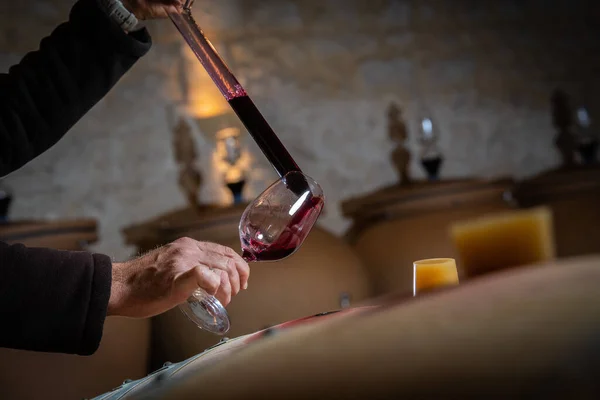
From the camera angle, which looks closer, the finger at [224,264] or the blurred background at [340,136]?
the finger at [224,264]

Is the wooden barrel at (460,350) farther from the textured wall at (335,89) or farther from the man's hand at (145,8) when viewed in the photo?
the textured wall at (335,89)

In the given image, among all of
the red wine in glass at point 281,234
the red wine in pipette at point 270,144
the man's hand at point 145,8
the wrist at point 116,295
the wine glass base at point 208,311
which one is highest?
the man's hand at point 145,8

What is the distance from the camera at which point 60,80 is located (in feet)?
4.18

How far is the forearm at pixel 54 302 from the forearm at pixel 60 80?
48cm

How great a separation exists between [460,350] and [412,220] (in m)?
2.12

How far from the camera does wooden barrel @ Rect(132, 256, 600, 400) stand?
242 mm

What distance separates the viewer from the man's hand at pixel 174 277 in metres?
0.81

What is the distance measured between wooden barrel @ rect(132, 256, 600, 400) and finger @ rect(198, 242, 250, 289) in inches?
21.4

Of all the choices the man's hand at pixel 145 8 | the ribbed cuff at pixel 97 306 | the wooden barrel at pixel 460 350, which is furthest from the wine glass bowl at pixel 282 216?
the wooden barrel at pixel 460 350

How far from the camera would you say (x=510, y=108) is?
11.6 feet

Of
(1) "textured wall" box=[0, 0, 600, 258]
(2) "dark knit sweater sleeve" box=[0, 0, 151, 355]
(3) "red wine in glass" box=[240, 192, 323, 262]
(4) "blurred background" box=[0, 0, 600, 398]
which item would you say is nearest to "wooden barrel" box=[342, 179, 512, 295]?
(4) "blurred background" box=[0, 0, 600, 398]

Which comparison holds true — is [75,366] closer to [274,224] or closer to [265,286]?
[265,286]

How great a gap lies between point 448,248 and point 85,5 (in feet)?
4.76

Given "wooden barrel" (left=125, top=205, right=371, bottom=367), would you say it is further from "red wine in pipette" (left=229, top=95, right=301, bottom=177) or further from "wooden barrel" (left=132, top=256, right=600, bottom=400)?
"wooden barrel" (left=132, top=256, right=600, bottom=400)
